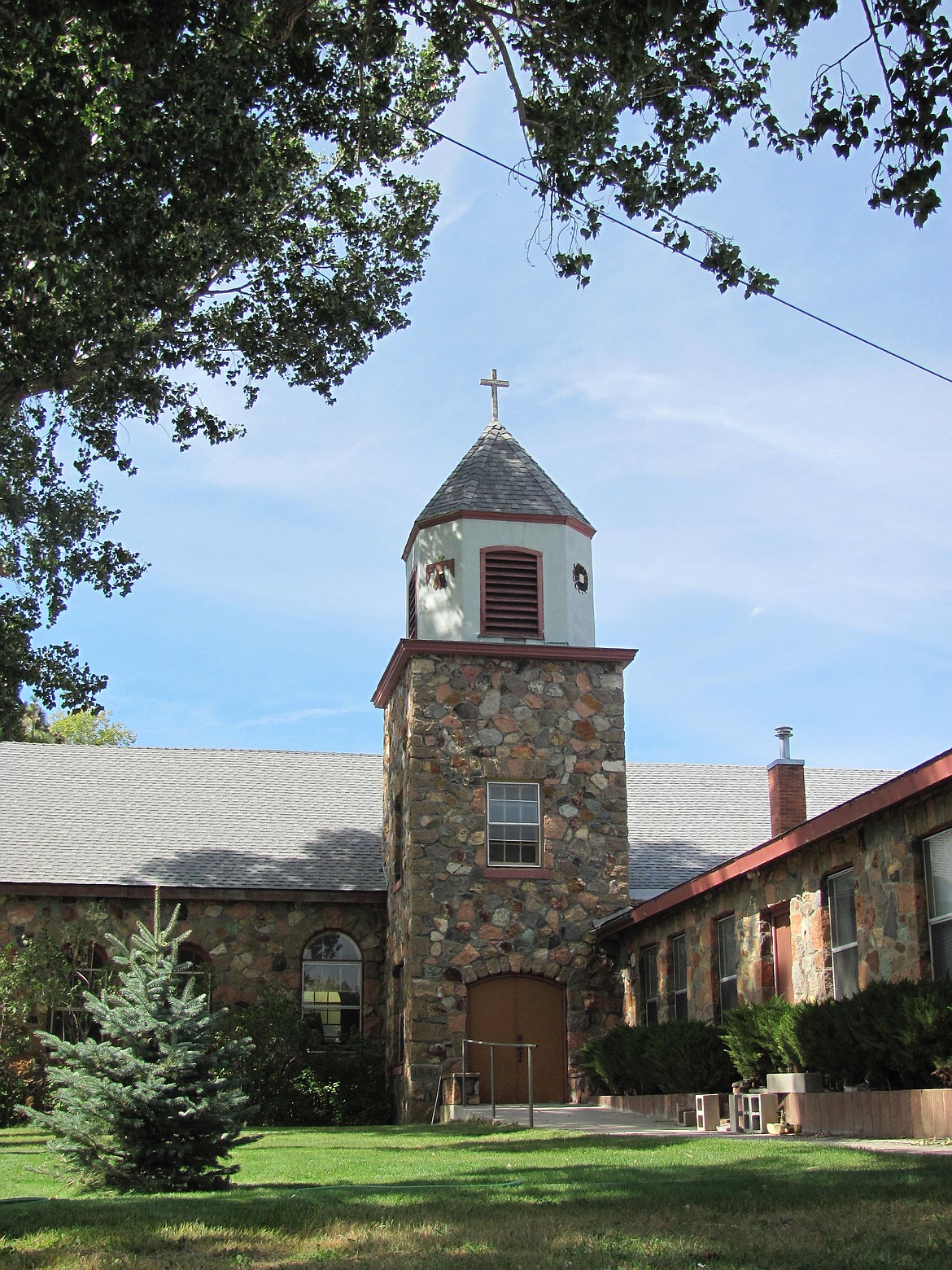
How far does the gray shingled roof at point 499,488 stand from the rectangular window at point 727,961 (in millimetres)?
8096

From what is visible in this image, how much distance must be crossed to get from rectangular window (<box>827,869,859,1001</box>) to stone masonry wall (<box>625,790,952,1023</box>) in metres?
0.08

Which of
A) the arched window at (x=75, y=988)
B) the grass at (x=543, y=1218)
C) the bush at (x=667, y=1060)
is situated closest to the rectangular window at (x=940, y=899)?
the grass at (x=543, y=1218)

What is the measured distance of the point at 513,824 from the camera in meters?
22.5

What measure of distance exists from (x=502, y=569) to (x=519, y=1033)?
7429 millimetres

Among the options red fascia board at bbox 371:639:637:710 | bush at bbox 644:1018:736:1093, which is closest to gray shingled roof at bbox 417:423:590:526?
red fascia board at bbox 371:639:637:710

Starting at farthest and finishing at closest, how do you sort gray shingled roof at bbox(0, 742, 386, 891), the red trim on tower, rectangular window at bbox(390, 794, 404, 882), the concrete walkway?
1. gray shingled roof at bbox(0, 742, 386, 891)
2. the red trim on tower
3. rectangular window at bbox(390, 794, 404, 882)
4. the concrete walkway

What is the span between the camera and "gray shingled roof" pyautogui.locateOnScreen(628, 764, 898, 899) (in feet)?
81.8

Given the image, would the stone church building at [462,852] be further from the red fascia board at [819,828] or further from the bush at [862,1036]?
the bush at [862,1036]

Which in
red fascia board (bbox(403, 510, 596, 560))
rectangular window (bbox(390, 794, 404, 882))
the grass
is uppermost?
red fascia board (bbox(403, 510, 596, 560))

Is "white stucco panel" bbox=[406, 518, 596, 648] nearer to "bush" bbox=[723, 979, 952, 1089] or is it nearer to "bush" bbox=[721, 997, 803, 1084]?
"bush" bbox=[721, 997, 803, 1084]

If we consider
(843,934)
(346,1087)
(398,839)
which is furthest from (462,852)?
(843,934)

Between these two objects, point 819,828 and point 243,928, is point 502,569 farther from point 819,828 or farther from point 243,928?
point 819,828

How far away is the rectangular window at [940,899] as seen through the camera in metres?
12.8

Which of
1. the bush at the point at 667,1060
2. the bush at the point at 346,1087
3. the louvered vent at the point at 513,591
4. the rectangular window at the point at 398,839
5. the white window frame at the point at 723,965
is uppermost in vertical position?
the louvered vent at the point at 513,591
